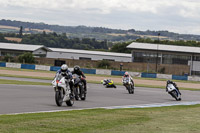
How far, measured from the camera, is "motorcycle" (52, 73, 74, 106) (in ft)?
59.3

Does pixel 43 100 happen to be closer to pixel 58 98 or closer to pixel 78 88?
pixel 78 88

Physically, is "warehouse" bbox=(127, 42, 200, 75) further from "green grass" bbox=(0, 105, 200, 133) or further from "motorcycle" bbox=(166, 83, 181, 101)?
"green grass" bbox=(0, 105, 200, 133)

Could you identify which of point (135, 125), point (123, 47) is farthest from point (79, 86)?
point (123, 47)

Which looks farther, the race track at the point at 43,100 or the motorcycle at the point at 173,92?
the motorcycle at the point at 173,92

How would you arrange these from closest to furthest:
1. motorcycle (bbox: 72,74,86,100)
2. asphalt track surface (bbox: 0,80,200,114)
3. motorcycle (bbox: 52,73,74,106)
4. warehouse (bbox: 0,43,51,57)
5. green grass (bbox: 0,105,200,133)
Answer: green grass (bbox: 0,105,200,133)
asphalt track surface (bbox: 0,80,200,114)
motorcycle (bbox: 52,73,74,106)
motorcycle (bbox: 72,74,86,100)
warehouse (bbox: 0,43,51,57)

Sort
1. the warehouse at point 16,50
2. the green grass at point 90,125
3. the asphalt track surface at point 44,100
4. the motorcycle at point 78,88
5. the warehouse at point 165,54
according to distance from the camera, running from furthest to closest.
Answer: the warehouse at point 16,50, the warehouse at point 165,54, the motorcycle at point 78,88, the asphalt track surface at point 44,100, the green grass at point 90,125

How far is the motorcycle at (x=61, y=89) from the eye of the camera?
18.1m

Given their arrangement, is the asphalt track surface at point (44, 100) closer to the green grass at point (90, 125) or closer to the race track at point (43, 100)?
the race track at point (43, 100)

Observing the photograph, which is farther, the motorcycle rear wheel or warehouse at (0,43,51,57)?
warehouse at (0,43,51,57)

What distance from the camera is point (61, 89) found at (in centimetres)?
1839

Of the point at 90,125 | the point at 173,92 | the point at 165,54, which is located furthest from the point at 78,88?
the point at 165,54

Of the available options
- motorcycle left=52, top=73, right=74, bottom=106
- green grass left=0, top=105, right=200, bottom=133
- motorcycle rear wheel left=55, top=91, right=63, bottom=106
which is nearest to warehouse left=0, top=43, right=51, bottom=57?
motorcycle left=52, top=73, right=74, bottom=106

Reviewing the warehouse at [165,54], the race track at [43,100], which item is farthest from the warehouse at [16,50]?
the race track at [43,100]

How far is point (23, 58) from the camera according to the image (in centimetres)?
8512
